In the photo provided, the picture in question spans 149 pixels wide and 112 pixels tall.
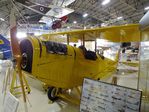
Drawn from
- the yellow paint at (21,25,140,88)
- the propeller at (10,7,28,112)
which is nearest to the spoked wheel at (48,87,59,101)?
the yellow paint at (21,25,140,88)

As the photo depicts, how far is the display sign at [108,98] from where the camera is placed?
5.82 feet

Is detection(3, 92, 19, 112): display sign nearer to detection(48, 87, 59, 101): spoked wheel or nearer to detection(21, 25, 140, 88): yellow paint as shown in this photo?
detection(21, 25, 140, 88): yellow paint

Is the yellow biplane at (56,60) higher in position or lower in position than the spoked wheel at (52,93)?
higher

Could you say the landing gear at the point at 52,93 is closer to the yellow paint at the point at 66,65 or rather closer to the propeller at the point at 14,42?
the yellow paint at the point at 66,65

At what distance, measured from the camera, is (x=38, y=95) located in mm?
4219

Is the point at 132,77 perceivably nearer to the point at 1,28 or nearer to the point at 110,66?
the point at 110,66

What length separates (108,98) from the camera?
6.44ft

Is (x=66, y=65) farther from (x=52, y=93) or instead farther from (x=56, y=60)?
(x=52, y=93)

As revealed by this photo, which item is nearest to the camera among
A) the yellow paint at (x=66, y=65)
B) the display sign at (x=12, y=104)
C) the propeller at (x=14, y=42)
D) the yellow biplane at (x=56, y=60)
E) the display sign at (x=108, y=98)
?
the display sign at (x=108, y=98)

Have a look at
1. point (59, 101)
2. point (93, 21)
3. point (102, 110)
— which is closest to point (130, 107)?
point (102, 110)

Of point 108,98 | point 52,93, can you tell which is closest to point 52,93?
point 52,93

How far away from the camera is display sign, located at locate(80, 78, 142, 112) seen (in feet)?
5.82

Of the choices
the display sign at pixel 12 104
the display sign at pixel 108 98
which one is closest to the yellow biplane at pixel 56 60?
the display sign at pixel 12 104

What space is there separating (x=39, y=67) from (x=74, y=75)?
3.25 ft
